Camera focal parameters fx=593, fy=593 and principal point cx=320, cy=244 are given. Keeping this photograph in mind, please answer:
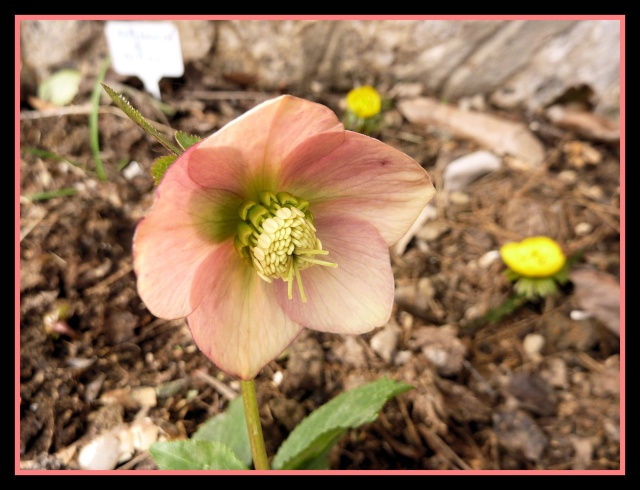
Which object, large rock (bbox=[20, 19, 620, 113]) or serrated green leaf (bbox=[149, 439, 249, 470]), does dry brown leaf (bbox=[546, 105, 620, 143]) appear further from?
serrated green leaf (bbox=[149, 439, 249, 470])

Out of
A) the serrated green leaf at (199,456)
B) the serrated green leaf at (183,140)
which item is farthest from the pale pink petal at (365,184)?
the serrated green leaf at (199,456)

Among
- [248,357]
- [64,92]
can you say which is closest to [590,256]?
[248,357]

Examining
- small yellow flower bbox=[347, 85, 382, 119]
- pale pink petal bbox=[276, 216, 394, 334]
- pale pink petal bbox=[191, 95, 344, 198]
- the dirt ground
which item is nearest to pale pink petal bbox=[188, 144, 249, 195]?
pale pink petal bbox=[191, 95, 344, 198]

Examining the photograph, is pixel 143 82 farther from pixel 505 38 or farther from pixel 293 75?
pixel 505 38

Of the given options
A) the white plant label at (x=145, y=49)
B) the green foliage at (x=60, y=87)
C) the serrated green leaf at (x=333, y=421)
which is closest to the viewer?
the serrated green leaf at (x=333, y=421)

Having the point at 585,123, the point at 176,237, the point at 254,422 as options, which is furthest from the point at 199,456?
the point at 585,123

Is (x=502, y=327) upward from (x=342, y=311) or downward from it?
downward

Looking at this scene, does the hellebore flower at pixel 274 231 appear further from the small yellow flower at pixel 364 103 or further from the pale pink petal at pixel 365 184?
the small yellow flower at pixel 364 103

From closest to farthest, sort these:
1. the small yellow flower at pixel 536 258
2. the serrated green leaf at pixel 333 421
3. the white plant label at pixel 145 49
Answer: the serrated green leaf at pixel 333 421
the small yellow flower at pixel 536 258
the white plant label at pixel 145 49

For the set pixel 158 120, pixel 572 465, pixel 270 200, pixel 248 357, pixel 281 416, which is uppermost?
pixel 270 200
